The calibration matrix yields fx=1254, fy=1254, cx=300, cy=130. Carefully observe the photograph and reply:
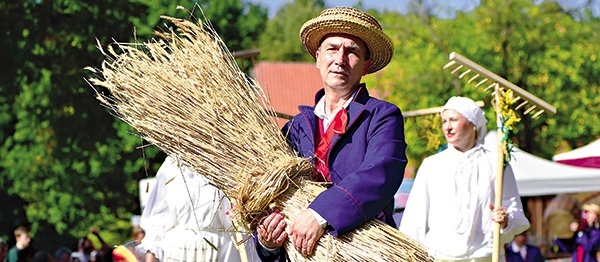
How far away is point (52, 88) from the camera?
14.9 m

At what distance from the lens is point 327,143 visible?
15.0ft

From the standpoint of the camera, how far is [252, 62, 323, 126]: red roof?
5066 centimetres

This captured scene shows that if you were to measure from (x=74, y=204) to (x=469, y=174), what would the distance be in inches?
959

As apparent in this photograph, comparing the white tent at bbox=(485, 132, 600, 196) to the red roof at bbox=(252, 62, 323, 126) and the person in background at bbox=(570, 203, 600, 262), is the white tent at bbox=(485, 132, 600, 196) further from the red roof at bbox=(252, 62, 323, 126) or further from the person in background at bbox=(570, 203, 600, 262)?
the red roof at bbox=(252, 62, 323, 126)

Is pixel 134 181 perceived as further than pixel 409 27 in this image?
Yes

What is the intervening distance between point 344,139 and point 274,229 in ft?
1.47

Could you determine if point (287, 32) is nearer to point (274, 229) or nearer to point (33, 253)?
point (33, 253)

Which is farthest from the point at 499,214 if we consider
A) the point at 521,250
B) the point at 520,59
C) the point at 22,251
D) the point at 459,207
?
the point at 520,59

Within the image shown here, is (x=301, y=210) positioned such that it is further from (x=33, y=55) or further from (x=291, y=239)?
(x=33, y=55)

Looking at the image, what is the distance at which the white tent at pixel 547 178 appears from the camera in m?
17.4

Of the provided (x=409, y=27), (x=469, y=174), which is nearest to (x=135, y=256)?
(x=469, y=174)

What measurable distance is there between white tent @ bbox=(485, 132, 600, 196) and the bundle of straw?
1291cm

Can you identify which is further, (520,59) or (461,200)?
(520,59)

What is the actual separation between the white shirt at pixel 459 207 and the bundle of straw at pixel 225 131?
3051 millimetres
